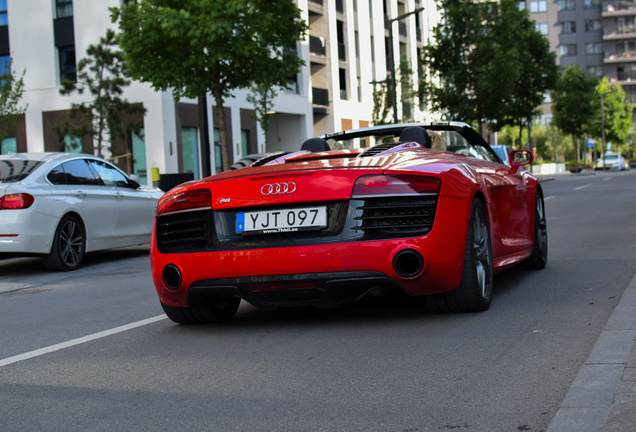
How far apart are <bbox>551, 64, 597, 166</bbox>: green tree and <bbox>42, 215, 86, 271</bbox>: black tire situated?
64.1m

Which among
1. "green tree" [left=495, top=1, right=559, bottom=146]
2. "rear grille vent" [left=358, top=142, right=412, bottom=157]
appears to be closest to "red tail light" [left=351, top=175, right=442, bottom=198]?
"rear grille vent" [left=358, top=142, right=412, bottom=157]

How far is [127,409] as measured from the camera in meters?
3.29

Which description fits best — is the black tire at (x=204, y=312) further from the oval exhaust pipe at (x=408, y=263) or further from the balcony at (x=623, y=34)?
the balcony at (x=623, y=34)

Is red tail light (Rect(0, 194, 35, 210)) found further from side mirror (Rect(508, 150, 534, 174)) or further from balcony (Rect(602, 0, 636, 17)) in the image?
balcony (Rect(602, 0, 636, 17))

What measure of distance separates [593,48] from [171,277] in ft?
378

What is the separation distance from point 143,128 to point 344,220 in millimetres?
26207

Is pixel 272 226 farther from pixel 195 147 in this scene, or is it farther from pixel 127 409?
pixel 195 147

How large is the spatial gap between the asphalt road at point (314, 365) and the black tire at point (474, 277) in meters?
0.10

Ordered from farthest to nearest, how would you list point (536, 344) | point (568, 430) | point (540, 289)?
point (540, 289) → point (536, 344) → point (568, 430)

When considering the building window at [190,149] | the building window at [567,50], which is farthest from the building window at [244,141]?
the building window at [567,50]

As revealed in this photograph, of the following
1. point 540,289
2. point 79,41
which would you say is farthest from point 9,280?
point 79,41

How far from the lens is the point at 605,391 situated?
3150mm

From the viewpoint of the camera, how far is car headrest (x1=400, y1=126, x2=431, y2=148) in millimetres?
5641

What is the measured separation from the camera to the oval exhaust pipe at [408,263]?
14.3ft
